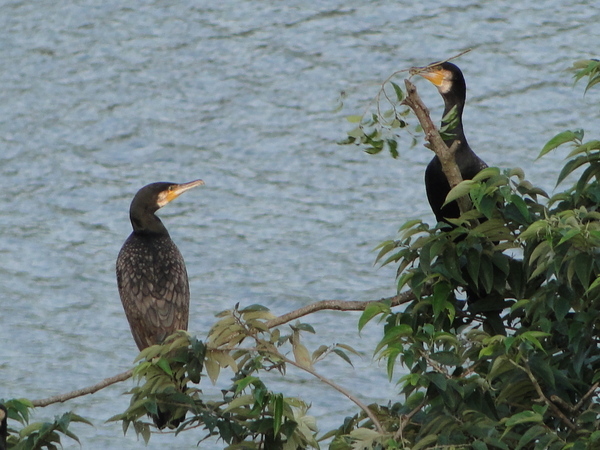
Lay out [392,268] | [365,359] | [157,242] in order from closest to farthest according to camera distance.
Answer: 1. [157,242]
2. [365,359]
3. [392,268]

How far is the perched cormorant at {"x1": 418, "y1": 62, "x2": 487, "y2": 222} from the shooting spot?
4121 mm

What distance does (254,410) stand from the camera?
2.86m

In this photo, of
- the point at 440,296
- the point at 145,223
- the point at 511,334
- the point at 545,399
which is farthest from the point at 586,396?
the point at 145,223

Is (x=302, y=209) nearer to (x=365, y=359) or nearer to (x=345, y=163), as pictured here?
(x=345, y=163)

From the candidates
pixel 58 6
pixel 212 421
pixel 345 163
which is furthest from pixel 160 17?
pixel 212 421

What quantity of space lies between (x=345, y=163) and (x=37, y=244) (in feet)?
7.83

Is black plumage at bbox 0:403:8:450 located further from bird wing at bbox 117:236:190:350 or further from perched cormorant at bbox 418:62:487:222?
perched cormorant at bbox 418:62:487:222

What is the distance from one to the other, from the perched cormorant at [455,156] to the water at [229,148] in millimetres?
2638

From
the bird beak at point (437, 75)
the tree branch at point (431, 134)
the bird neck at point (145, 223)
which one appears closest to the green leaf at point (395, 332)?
the tree branch at point (431, 134)

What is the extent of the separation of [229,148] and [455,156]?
5.75 m

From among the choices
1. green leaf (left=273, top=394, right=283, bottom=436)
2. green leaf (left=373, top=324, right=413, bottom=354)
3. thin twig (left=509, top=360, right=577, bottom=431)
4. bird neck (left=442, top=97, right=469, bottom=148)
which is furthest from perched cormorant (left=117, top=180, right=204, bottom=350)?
thin twig (left=509, top=360, right=577, bottom=431)

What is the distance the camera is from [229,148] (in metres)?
9.77

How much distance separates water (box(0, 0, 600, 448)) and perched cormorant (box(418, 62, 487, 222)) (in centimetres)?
264

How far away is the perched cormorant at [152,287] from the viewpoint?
15.2 ft
